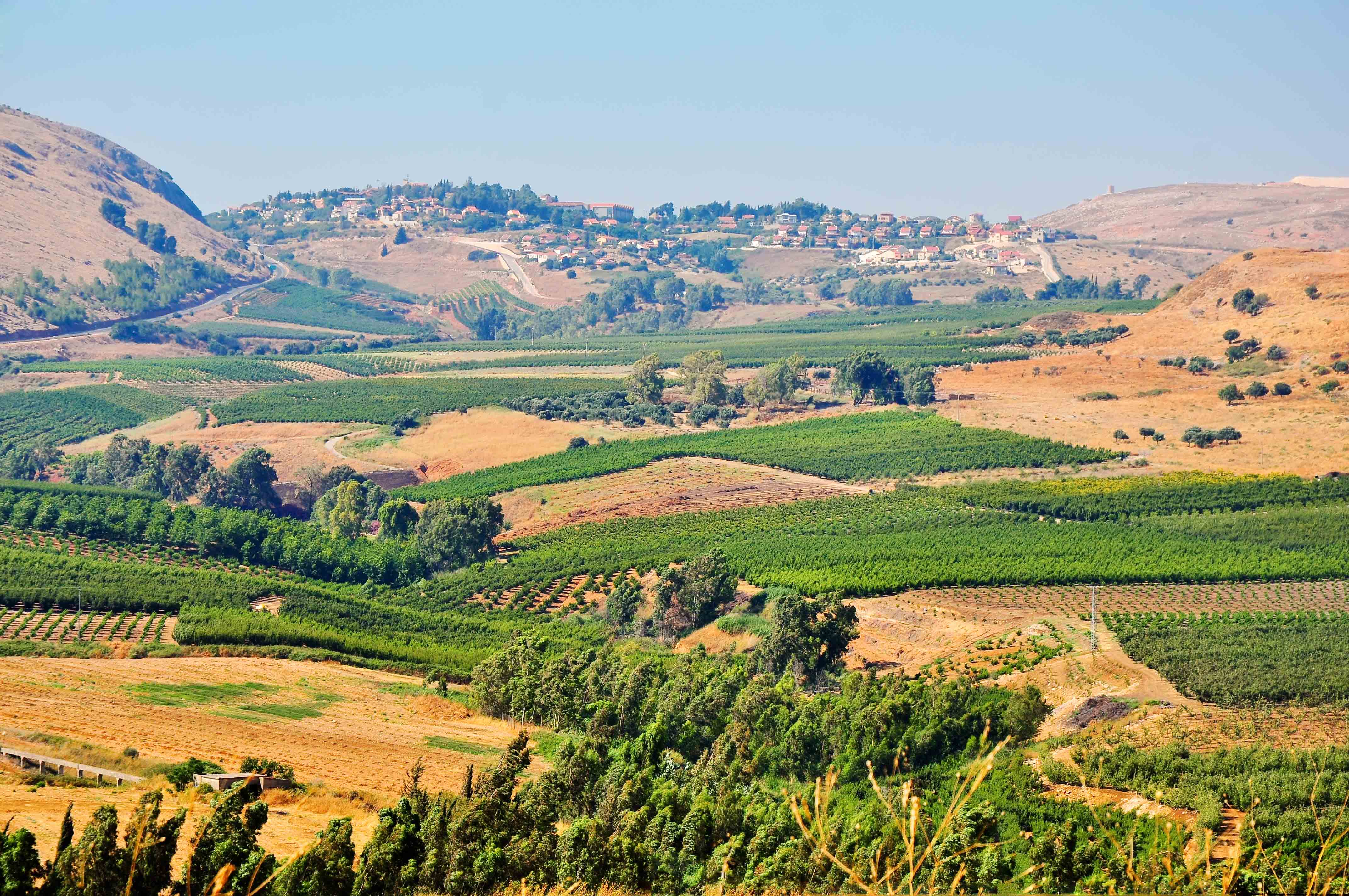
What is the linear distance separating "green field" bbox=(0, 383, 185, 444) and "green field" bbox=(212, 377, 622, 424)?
775 cm

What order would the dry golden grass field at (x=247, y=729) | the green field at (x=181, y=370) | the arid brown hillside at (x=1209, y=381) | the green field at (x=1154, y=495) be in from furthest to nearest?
the green field at (x=181, y=370)
the arid brown hillside at (x=1209, y=381)
the green field at (x=1154, y=495)
the dry golden grass field at (x=247, y=729)

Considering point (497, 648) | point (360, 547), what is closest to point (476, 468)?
point (360, 547)

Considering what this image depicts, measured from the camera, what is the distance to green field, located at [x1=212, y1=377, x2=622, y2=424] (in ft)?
393

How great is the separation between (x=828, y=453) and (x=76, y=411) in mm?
78496

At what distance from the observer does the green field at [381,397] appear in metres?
120

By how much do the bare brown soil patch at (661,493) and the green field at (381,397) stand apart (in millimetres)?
33317

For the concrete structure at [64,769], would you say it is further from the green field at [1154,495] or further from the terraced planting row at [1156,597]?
the green field at [1154,495]

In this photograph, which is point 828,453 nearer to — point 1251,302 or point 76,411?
point 1251,302

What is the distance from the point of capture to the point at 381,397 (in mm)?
128625

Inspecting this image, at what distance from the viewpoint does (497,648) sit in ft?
175

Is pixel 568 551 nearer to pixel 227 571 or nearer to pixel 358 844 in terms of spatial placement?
pixel 227 571

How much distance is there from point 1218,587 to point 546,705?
108 feet

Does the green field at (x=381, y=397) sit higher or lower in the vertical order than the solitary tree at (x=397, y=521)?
higher

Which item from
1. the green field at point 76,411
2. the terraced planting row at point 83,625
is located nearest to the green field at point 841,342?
the green field at point 76,411
